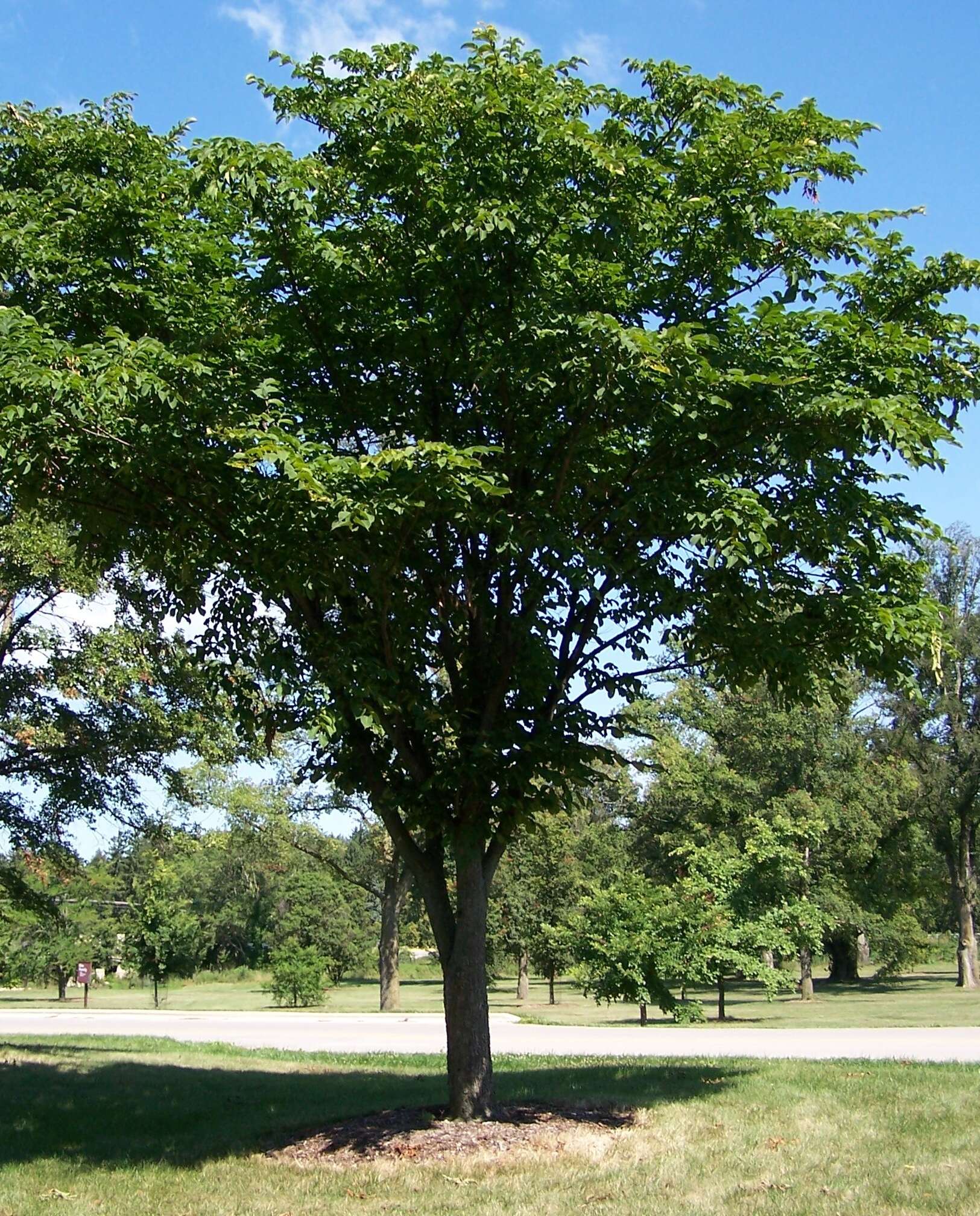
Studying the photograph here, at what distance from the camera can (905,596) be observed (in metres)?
8.33

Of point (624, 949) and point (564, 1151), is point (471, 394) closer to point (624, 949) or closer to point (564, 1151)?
point (564, 1151)

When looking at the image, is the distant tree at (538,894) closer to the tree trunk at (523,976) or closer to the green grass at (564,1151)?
the tree trunk at (523,976)

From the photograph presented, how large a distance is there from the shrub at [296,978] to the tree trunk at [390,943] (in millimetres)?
2477

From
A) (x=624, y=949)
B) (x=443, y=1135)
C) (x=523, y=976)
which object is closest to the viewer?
(x=443, y=1135)

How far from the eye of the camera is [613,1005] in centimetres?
3528

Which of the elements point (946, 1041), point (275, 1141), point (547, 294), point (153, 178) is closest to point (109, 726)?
point (275, 1141)

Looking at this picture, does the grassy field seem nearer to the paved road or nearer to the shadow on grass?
the paved road

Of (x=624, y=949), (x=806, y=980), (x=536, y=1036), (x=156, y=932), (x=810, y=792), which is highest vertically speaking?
(x=810, y=792)

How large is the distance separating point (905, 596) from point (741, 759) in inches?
1194

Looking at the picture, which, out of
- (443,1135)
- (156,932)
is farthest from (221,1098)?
(156,932)

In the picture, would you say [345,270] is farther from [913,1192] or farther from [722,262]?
[913,1192]

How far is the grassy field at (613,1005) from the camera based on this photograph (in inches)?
967

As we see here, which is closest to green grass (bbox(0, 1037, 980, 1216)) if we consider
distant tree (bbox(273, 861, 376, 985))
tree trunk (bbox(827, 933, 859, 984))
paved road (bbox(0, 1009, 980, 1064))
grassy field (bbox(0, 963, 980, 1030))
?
paved road (bbox(0, 1009, 980, 1064))

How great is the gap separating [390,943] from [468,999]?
29.3 m
